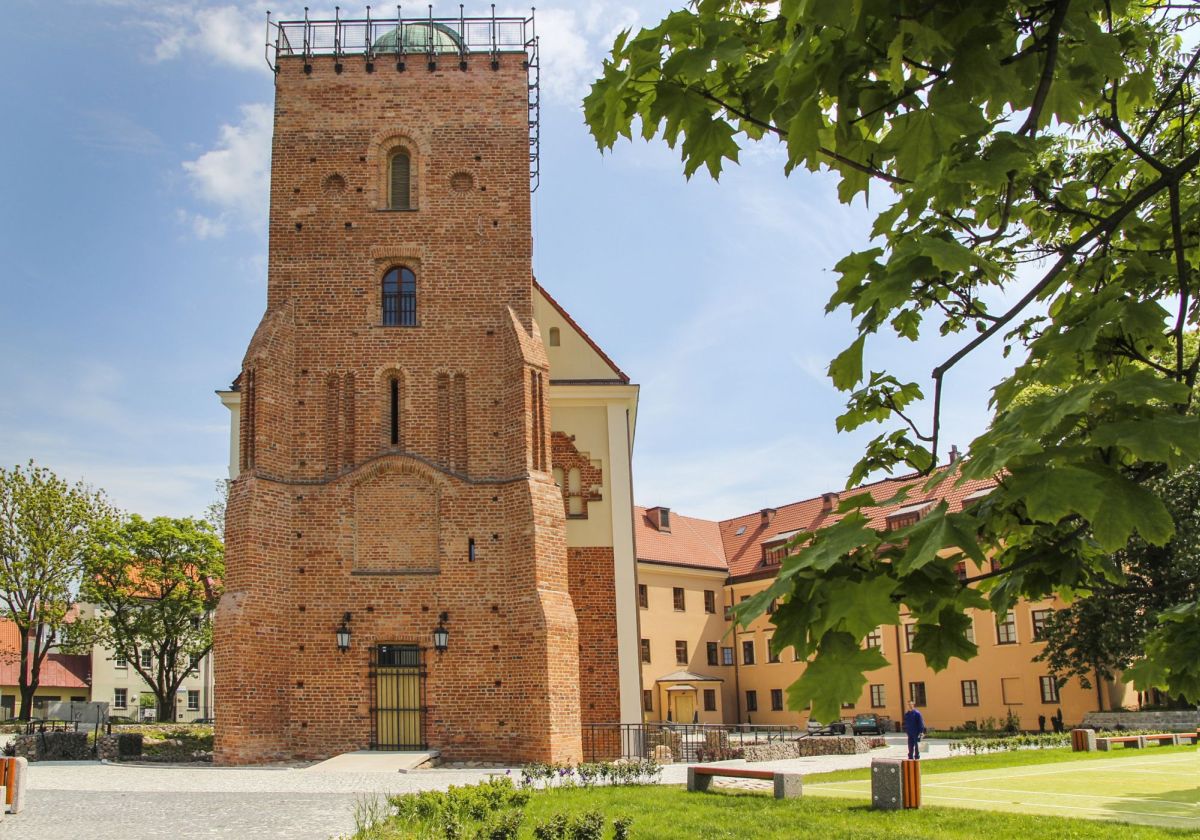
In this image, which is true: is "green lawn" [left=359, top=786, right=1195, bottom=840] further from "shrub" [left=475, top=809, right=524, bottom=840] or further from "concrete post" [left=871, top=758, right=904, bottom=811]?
"shrub" [left=475, top=809, right=524, bottom=840]

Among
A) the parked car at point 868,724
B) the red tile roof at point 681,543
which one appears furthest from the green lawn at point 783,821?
the red tile roof at point 681,543

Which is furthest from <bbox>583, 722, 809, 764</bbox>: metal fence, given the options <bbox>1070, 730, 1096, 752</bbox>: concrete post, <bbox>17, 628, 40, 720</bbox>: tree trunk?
<bbox>17, 628, 40, 720</bbox>: tree trunk

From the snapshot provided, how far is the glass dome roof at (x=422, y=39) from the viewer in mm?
25141

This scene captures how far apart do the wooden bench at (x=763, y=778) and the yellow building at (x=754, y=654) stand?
2437cm

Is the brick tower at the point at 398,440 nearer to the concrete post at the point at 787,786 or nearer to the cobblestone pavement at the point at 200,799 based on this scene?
the cobblestone pavement at the point at 200,799

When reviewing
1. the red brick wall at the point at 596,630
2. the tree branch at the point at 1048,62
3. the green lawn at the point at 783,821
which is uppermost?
the tree branch at the point at 1048,62

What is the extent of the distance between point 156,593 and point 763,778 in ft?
132

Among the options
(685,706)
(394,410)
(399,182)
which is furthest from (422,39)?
(685,706)

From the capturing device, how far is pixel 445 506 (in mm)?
22422

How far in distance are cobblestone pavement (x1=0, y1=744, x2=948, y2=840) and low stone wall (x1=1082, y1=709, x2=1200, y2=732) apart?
15231 mm

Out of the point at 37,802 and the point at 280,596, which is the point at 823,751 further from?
the point at 37,802

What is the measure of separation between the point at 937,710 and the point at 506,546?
2758 cm

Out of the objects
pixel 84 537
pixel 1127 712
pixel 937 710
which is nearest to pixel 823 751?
pixel 1127 712

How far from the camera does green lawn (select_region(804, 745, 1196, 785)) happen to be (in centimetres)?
1964
